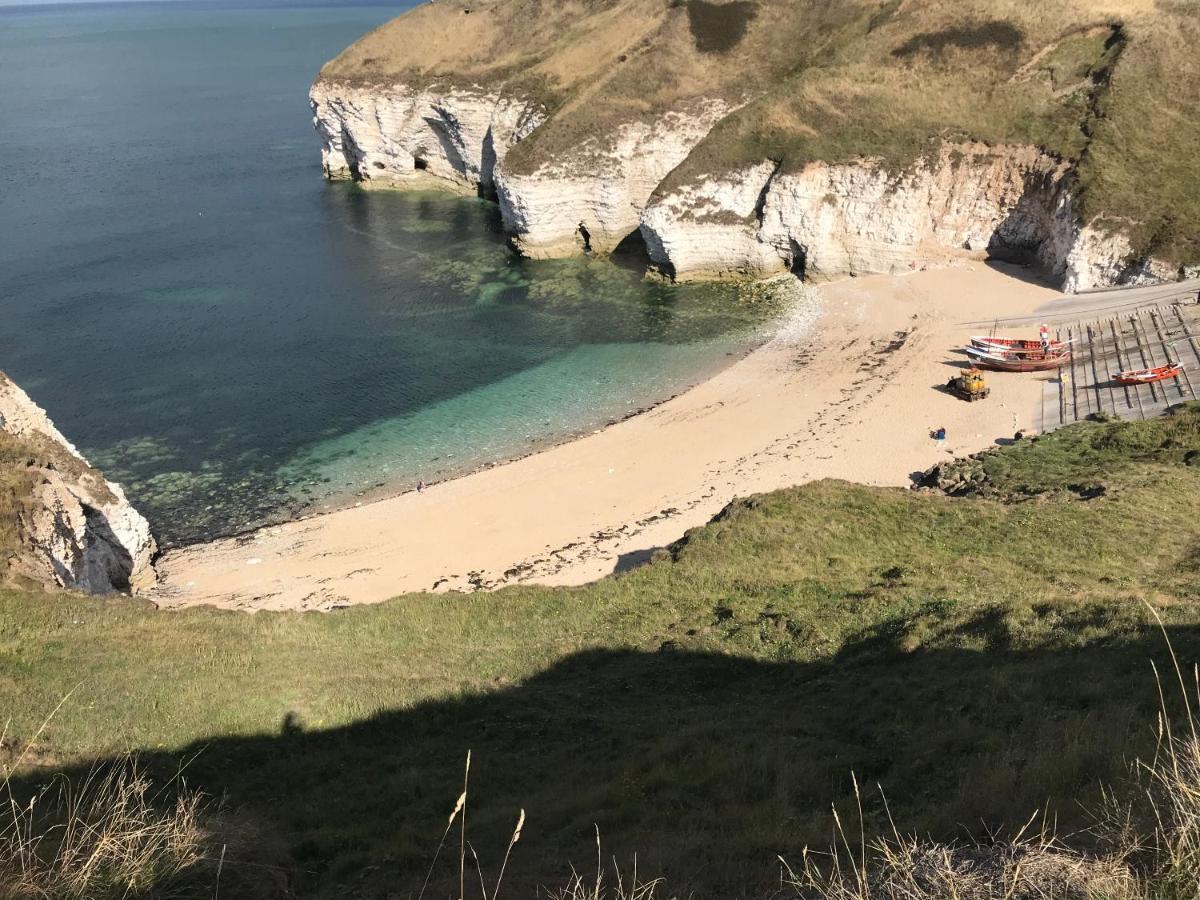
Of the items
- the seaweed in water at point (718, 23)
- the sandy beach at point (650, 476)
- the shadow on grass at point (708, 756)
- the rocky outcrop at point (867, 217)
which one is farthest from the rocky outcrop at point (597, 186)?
the shadow on grass at point (708, 756)

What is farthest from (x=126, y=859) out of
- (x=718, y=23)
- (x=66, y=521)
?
(x=718, y=23)

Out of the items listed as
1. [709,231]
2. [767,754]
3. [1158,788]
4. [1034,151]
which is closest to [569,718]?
[767,754]

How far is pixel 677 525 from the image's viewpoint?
35250 millimetres

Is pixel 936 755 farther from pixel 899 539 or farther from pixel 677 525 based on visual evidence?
pixel 677 525

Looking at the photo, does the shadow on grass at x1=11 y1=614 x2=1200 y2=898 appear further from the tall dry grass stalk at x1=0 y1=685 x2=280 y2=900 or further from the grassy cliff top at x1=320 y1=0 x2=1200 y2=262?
the grassy cliff top at x1=320 y1=0 x2=1200 y2=262

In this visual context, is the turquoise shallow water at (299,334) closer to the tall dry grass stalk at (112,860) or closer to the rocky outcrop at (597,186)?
the rocky outcrop at (597,186)

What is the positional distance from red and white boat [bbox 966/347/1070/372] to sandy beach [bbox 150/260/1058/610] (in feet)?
2.05

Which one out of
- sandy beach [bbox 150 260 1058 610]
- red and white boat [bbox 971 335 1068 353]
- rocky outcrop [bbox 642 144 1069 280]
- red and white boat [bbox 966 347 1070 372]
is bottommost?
sandy beach [bbox 150 260 1058 610]

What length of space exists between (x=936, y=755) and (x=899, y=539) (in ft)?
42.7

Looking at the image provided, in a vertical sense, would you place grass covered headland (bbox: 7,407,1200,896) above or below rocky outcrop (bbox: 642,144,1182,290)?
below

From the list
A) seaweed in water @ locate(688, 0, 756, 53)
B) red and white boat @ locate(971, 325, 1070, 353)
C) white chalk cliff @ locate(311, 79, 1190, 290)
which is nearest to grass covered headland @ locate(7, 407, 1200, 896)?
red and white boat @ locate(971, 325, 1070, 353)

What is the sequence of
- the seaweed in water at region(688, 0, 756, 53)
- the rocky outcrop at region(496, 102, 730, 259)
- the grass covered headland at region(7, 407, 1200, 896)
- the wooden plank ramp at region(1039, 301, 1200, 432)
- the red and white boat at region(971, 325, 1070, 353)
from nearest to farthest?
the grass covered headland at region(7, 407, 1200, 896) < the wooden plank ramp at region(1039, 301, 1200, 432) < the red and white boat at region(971, 325, 1070, 353) < the rocky outcrop at region(496, 102, 730, 259) < the seaweed in water at region(688, 0, 756, 53)

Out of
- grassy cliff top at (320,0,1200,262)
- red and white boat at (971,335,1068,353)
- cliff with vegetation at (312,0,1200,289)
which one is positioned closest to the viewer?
red and white boat at (971,335,1068,353)

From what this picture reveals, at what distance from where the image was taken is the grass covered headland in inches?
436
